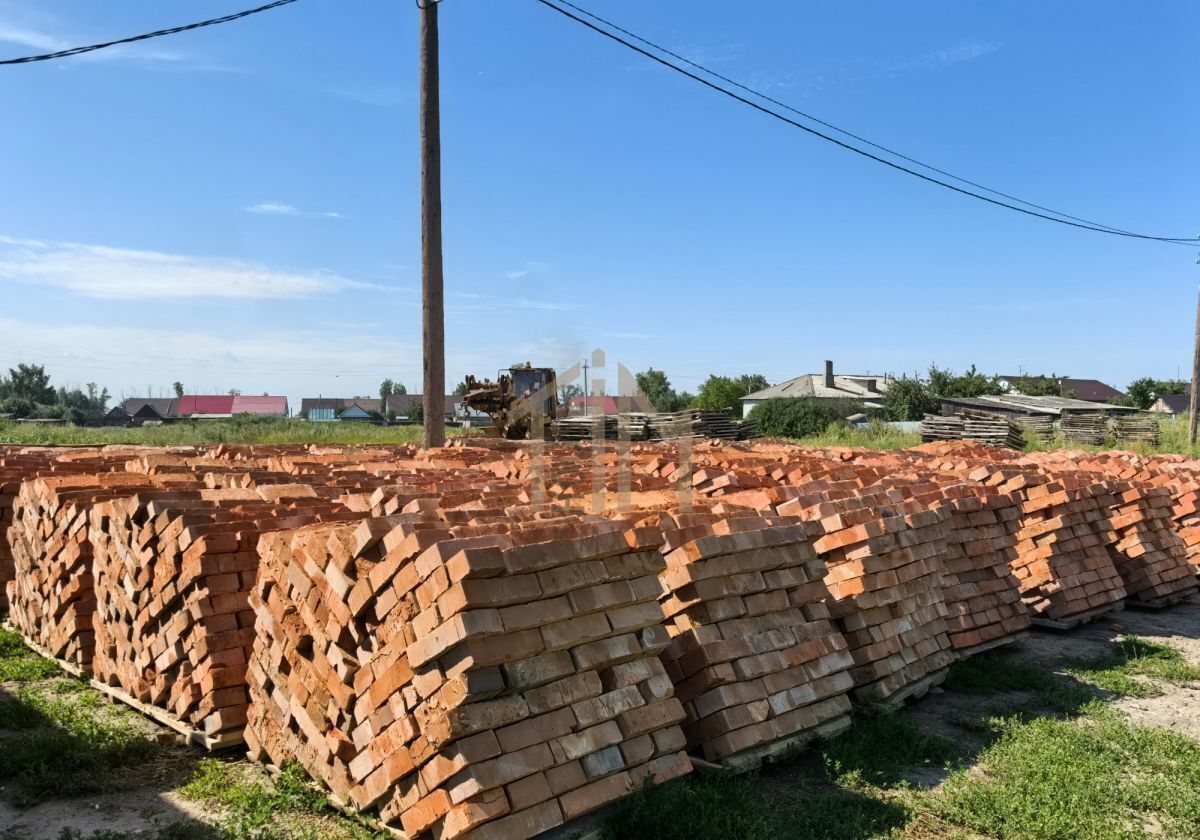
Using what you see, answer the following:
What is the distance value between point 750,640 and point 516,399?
21.6m

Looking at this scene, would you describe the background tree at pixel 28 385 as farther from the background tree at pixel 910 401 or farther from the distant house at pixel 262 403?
the background tree at pixel 910 401

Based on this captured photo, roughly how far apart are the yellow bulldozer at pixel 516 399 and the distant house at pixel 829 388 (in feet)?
94.6

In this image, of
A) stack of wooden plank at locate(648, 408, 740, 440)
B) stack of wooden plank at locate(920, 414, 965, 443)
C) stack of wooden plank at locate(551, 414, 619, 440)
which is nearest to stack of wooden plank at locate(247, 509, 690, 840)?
stack of wooden plank at locate(920, 414, 965, 443)

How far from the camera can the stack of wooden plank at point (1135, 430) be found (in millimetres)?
28516

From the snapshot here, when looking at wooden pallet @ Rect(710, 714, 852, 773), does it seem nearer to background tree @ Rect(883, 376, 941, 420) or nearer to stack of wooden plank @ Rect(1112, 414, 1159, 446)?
stack of wooden plank @ Rect(1112, 414, 1159, 446)

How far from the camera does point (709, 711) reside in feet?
14.3

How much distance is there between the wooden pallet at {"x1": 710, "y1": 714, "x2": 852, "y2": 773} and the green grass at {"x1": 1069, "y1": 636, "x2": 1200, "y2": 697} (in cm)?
288

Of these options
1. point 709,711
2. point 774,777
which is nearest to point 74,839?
point 709,711

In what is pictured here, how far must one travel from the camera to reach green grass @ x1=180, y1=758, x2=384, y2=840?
3.68m

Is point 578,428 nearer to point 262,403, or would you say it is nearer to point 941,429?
point 941,429

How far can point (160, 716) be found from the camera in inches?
197

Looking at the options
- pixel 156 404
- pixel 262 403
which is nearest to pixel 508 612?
pixel 262 403

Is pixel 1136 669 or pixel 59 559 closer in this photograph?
pixel 59 559

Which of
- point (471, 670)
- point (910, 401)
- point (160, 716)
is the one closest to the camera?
point (471, 670)
